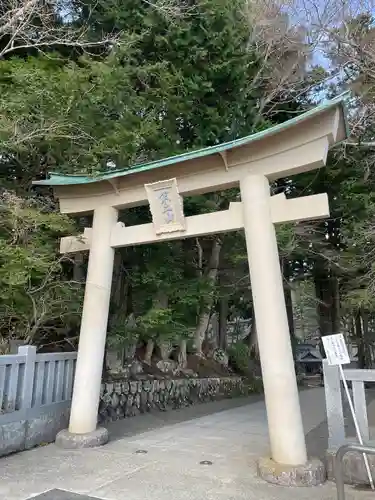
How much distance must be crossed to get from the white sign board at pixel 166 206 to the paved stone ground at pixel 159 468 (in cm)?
290

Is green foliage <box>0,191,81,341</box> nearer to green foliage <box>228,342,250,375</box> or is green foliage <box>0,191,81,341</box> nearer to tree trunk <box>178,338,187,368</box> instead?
tree trunk <box>178,338,187,368</box>

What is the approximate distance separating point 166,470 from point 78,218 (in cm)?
454

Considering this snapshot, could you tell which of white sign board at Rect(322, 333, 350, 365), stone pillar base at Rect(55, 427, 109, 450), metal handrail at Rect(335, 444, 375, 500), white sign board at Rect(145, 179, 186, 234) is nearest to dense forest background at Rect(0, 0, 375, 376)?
white sign board at Rect(145, 179, 186, 234)

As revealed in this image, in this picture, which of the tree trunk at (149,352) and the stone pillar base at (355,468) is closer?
the stone pillar base at (355,468)

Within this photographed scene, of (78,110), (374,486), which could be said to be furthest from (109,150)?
(374,486)

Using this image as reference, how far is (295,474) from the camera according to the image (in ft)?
13.2

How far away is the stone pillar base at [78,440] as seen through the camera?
5.21m

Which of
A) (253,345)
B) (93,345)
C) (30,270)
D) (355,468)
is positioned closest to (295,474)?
(355,468)

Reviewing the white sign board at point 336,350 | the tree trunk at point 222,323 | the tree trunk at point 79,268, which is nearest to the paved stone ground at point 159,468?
the white sign board at point 336,350

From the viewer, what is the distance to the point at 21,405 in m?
5.36

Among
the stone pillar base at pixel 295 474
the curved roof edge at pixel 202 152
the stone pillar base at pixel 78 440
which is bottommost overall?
the stone pillar base at pixel 295 474

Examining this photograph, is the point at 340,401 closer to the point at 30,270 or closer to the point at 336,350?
the point at 336,350

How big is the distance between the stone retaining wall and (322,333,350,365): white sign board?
435cm

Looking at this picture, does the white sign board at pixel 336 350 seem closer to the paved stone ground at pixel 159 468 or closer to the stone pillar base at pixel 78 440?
the paved stone ground at pixel 159 468
